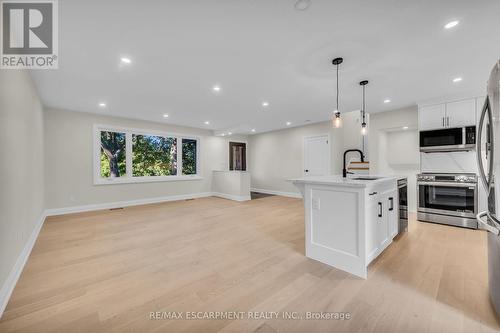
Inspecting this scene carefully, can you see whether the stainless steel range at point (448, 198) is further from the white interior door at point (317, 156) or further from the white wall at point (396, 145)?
the white interior door at point (317, 156)

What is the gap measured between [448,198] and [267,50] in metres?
4.22

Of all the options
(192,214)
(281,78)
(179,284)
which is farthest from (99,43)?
(192,214)

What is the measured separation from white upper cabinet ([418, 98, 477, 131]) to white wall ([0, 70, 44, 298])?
620cm

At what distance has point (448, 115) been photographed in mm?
3834

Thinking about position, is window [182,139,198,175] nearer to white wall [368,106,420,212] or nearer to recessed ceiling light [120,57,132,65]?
recessed ceiling light [120,57,132,65]

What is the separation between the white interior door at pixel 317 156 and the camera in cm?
626

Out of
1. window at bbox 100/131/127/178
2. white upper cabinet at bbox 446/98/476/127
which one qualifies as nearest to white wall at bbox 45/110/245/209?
window at bbox 100/131/127/178

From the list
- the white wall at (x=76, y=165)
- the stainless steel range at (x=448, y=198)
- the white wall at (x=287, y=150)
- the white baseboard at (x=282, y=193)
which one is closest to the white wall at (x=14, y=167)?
the white wall at (x=76, y=165)

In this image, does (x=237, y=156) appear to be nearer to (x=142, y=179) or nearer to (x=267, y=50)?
(x=142, y=179)

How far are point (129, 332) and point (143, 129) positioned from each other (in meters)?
5.51

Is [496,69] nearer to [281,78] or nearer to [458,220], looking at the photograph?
[281,78]

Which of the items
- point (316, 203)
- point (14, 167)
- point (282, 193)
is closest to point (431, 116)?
point (316, 203)

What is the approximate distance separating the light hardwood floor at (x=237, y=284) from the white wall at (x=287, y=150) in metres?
2.85

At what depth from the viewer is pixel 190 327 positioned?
4.74 feet
